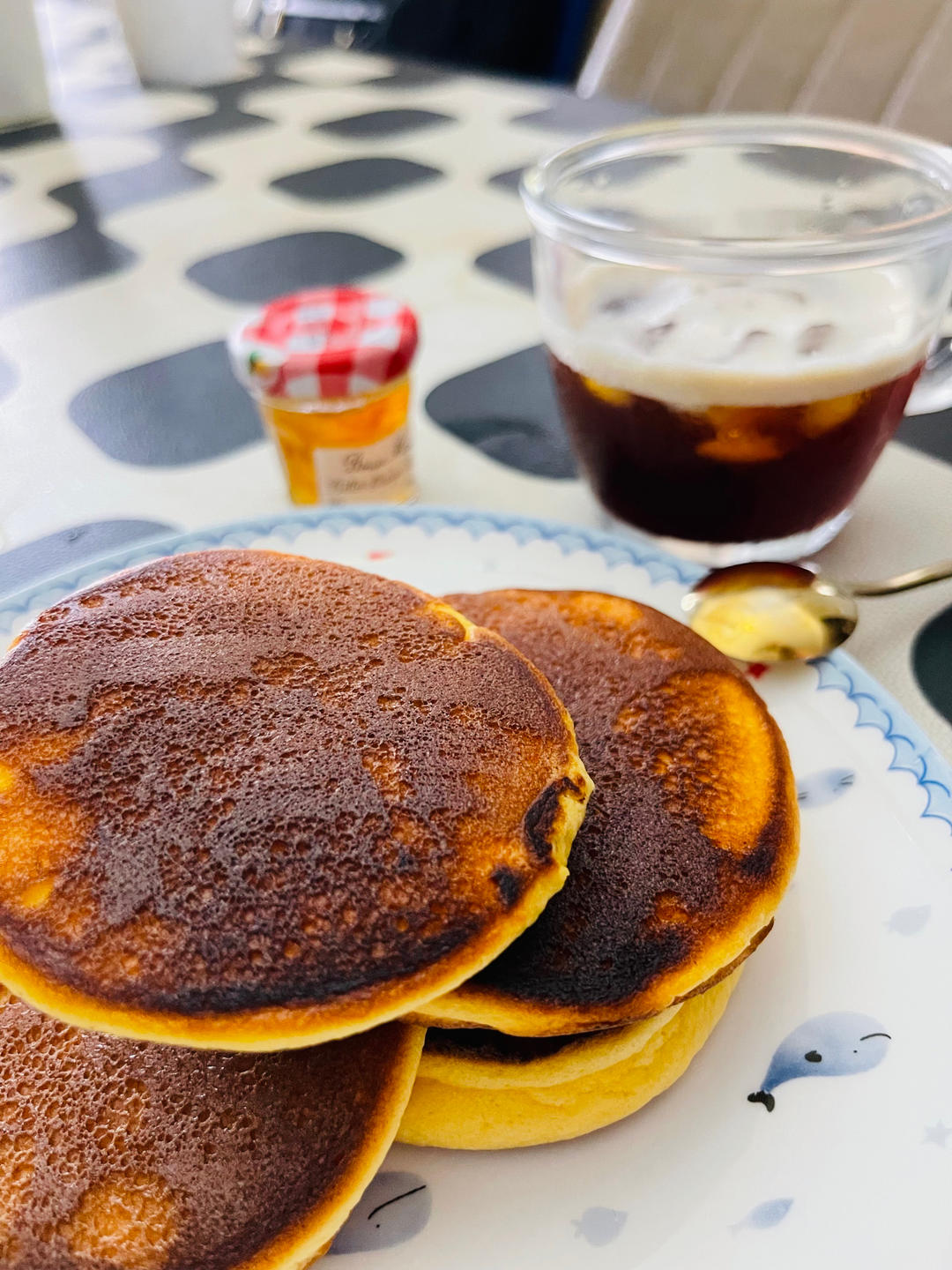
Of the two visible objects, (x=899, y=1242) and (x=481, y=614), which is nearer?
(x=899, y=1242)

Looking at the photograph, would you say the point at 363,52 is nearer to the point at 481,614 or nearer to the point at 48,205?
the point at 48,205

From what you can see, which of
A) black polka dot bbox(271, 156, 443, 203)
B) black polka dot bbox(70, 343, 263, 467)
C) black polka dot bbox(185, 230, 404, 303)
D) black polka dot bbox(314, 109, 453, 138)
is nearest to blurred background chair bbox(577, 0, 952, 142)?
black polka dot bbox(314, 109, 453, 138)

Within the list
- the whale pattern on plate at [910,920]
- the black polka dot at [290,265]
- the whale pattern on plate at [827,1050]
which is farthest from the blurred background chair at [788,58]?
the whale pattern on plate at [827,1050]

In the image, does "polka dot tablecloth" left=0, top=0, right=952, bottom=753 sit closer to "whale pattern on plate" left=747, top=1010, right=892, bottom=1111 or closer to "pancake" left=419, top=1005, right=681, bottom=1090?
"whale pattern on plate" left=747, top=1010, right=892, bottom=1111

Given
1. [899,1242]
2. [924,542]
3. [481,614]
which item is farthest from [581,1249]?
[924,542]

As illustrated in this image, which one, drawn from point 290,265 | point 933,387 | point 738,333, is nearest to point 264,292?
point 290,265
